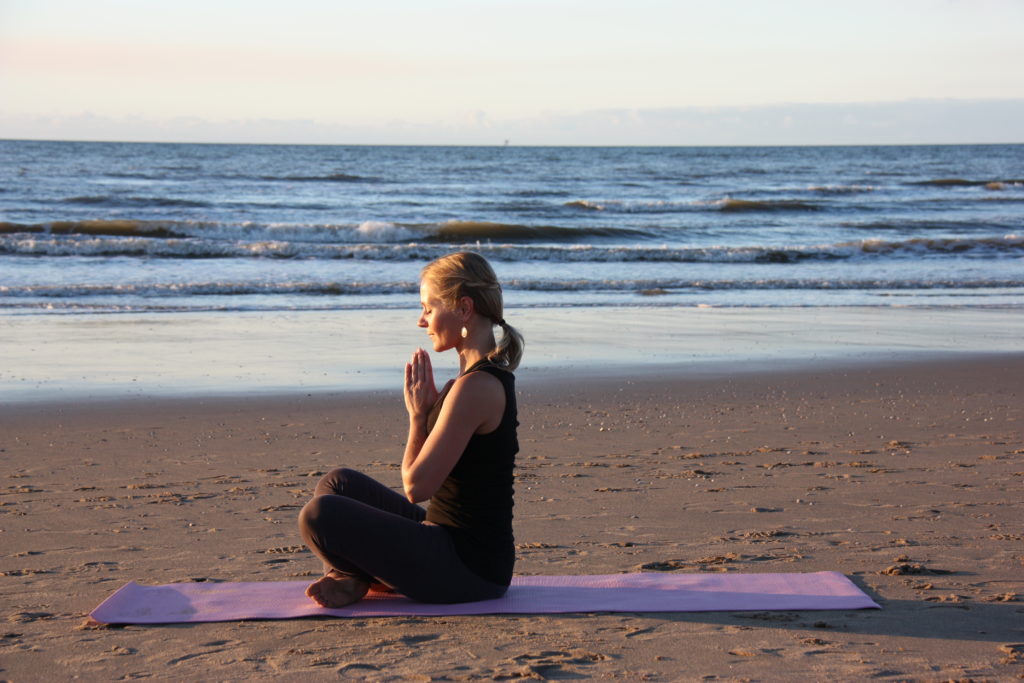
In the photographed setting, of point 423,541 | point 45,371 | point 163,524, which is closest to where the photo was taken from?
point 423,541

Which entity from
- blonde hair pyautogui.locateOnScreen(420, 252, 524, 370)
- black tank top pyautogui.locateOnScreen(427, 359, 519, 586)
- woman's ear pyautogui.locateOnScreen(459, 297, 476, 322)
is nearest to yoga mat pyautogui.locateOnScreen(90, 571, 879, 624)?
black tank top pyautogui.locateOnScreen(427, 359, 519, 586)

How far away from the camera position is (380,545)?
148 inches

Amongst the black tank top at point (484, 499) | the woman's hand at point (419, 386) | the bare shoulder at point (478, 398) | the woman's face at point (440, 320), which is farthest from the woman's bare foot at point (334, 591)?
the woman's face at point (440, 320)

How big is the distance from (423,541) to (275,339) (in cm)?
751

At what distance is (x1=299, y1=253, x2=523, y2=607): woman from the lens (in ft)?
11.9

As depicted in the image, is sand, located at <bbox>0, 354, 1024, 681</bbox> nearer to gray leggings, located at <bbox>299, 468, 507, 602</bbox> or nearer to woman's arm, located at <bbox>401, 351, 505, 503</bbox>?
gray leggings, located at <bbox>299, 468, 507, 602</bbox>

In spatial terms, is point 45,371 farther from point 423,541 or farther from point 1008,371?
point 1008,371

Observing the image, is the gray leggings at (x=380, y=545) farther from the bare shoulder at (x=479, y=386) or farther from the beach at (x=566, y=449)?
the bare shoulder at (x=479, y=386)

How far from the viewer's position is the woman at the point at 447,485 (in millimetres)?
3641

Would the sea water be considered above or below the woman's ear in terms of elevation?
below

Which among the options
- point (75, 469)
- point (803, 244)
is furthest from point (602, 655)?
point (803, 244)

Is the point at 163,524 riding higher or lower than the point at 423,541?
lower

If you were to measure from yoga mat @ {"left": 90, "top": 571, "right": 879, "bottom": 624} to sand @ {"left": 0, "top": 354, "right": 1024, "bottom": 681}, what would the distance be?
6cm

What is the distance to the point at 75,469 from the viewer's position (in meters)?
6.00
